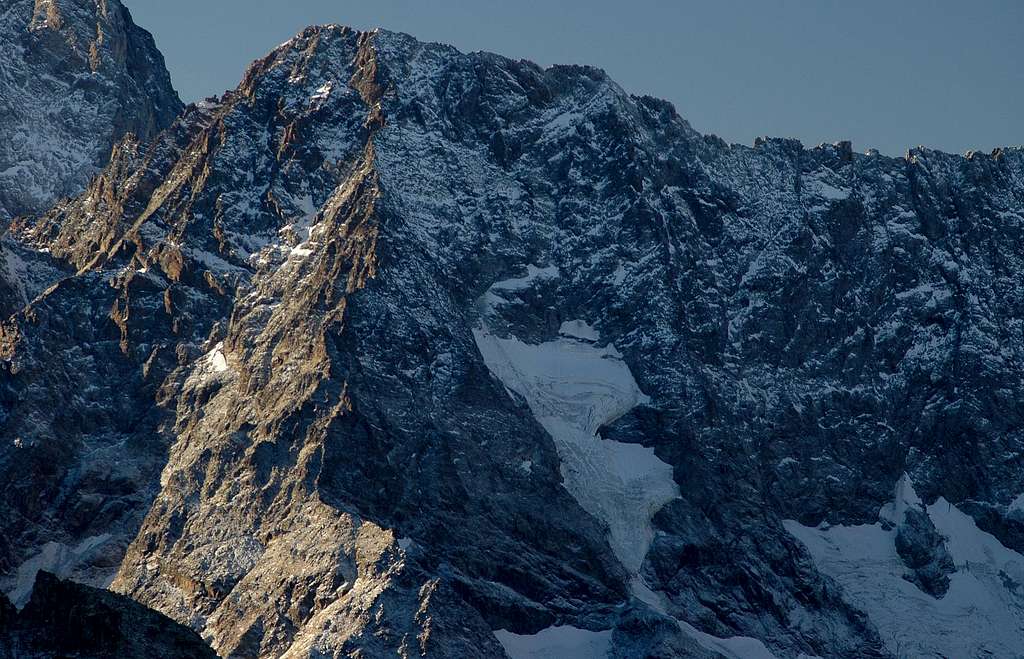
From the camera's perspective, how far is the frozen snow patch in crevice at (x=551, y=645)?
196m

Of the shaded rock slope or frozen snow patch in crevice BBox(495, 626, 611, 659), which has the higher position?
frozen snow patch in crevice BBox(495, 626, 611, 659)

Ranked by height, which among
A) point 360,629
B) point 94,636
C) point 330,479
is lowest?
point 94,636

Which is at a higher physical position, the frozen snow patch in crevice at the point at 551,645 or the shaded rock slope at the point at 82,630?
the frozen snow patch in crevice at the point at 551,645

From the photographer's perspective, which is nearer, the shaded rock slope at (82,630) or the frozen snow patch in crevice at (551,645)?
the shaded rock slope at (82,630)

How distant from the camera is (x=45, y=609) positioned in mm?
143375

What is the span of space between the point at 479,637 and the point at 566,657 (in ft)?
33.5

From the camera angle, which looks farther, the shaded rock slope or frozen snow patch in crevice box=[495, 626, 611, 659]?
frozen snow patch in crevice box=[495, 626, 611, 659]

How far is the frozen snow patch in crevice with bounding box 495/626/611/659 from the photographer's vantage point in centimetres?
19588

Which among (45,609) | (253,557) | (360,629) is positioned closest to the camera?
(45,609)

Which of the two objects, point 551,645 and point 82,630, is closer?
point 82,630

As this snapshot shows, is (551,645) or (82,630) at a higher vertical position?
(551,645)

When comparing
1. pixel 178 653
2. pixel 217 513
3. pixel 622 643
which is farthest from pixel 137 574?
pixel 178 653

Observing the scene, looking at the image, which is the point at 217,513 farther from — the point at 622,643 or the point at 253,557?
the point at 622,643

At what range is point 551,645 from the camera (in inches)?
7790
